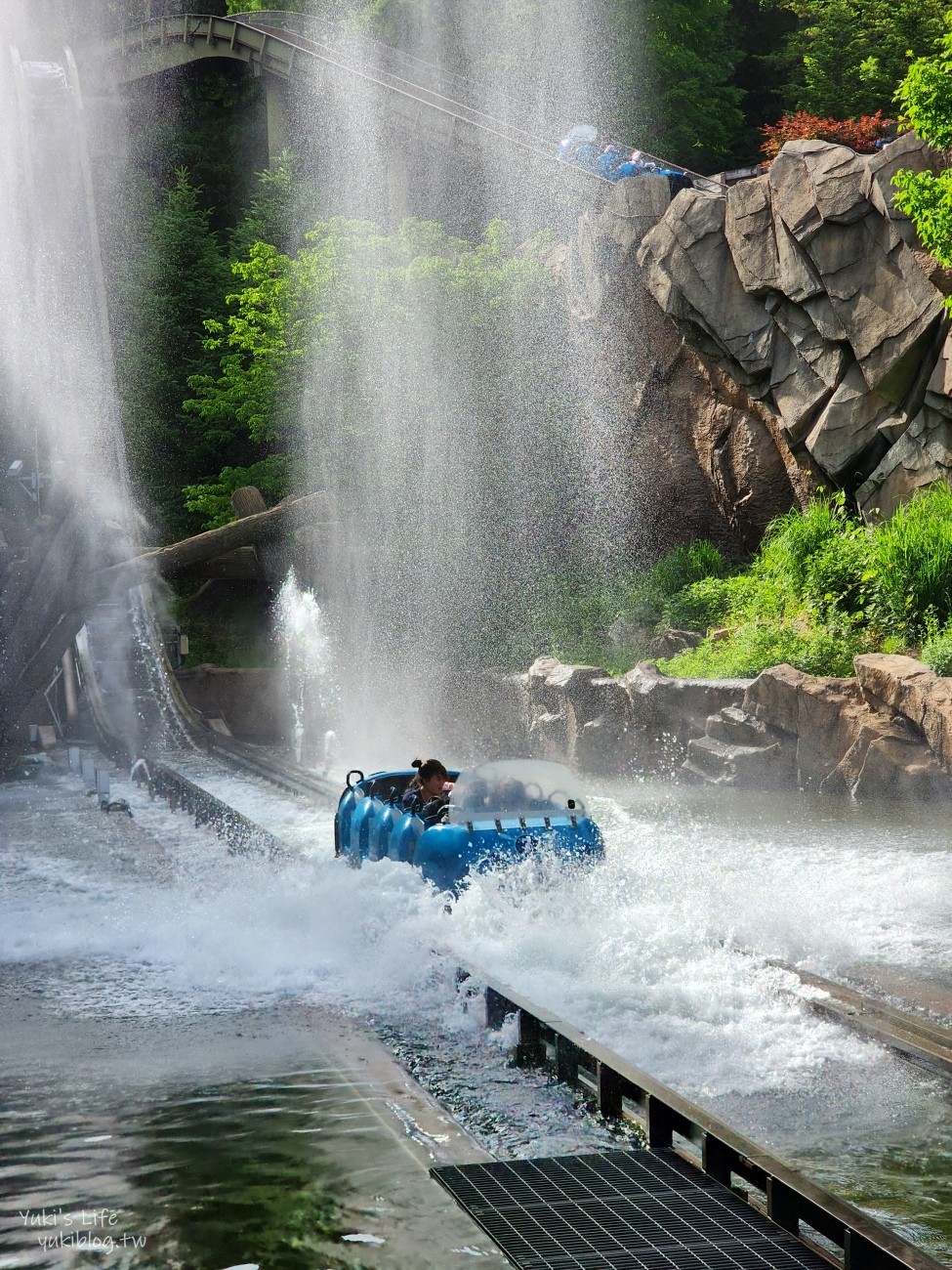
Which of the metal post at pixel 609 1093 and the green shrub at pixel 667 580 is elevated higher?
the green shrub at pixel 667 580

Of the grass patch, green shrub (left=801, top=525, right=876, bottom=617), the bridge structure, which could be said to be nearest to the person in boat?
the grass patch

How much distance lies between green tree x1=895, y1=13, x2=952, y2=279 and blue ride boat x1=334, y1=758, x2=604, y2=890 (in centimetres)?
871

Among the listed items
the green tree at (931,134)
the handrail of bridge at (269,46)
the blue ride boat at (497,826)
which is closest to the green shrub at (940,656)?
the green tree at (931,134)

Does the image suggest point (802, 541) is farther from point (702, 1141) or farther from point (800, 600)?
point (702, 1141)

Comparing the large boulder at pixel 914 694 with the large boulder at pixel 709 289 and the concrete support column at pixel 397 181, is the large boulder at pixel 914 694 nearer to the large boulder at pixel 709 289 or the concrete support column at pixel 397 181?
the large boulder at pixel 709 289

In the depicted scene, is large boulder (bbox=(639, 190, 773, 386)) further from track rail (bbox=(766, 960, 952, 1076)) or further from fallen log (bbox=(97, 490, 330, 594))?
track rail (bbox=(766, 960, 952, 1076))

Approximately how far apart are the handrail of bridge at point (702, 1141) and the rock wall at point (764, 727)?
25.2 ft

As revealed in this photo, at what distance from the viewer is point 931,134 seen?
13.2 m

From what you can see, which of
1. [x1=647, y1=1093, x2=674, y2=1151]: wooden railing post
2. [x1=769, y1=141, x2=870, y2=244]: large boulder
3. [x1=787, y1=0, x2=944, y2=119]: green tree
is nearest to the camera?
[x1=647, y1=1093, x2=674, y2=1151]: wooden railing post

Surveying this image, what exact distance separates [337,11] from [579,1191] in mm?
33989

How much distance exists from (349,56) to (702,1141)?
29917 mm

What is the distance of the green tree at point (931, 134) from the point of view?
13.1 metres

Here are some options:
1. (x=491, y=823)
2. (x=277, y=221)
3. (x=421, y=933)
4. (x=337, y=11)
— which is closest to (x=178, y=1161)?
(x=421, y=933)

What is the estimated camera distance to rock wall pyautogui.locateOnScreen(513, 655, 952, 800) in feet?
40.1
